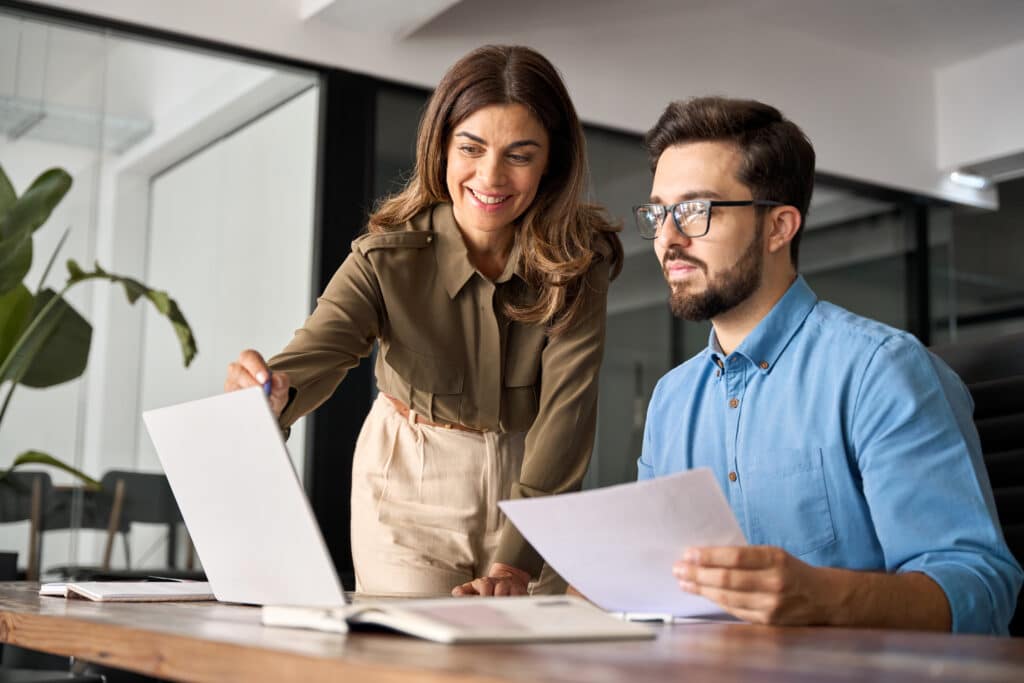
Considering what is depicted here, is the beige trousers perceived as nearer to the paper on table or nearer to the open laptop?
the open laptop

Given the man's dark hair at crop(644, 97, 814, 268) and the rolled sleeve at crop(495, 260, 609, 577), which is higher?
the man's dark hair at crop(644, 97, 814, 268)

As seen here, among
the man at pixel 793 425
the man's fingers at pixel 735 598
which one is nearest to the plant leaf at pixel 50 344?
the man at pixel 793 425

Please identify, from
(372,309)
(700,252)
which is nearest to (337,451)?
(372,309)

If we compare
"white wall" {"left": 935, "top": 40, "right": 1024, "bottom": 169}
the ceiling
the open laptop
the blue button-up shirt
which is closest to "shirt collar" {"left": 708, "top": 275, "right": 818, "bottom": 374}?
the blue button-up shirt

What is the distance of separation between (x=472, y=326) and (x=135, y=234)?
2.33 meters

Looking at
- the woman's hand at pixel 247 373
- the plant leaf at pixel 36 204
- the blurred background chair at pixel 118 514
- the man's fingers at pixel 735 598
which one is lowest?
the blurred background chair at pixel 118 514

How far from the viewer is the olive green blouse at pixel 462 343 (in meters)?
1.78

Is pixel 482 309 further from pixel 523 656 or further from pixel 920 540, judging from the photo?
pixel 523 656

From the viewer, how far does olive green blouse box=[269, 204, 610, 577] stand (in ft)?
5.84

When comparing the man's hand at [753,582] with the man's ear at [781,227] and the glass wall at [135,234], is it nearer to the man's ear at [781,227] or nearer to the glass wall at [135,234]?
the man's ear at [781,227]

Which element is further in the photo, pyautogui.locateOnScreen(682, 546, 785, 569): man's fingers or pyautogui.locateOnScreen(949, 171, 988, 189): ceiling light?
pyautogui.locateOnScreen(949, 171, 988, 189): ceiling light

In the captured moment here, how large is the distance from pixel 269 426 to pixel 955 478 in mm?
703

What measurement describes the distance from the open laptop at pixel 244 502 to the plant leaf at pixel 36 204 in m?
2.16

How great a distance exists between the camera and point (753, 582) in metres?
0.94
